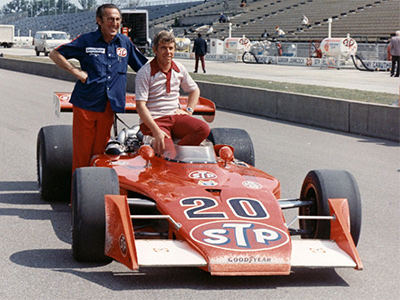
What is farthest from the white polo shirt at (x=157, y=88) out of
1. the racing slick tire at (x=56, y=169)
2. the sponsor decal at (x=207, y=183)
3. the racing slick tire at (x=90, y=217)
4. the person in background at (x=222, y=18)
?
the person in background at (x=222, y=18)

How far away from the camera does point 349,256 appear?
513 centimetres

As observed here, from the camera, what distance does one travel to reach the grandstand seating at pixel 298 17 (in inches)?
1771

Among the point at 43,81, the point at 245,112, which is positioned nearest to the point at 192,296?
the point at 245,112

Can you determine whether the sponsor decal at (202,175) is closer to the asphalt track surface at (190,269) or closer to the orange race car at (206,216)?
the orange race car at (206,216)

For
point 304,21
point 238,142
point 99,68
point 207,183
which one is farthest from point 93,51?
point 304,21

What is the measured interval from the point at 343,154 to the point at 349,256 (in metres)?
6.97

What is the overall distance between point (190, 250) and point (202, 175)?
3.60ft

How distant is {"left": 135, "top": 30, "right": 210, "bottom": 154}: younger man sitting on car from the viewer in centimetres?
637

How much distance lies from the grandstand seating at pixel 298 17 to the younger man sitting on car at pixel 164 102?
34.4 m

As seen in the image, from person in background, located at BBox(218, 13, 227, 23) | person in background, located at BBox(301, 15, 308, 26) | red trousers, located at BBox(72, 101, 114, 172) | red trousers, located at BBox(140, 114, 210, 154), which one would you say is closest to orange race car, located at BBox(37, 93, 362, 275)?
red trousers, located at BBox(140, 114, 210, 154)

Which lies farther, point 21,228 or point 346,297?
point 21,228

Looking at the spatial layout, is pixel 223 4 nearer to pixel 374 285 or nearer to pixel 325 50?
pixel 325 50

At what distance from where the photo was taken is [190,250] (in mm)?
4977

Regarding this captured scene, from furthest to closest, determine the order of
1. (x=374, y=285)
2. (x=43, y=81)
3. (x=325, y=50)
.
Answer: (x=325, y=50)
(x=43, y=81)
(x=374, y=285)
